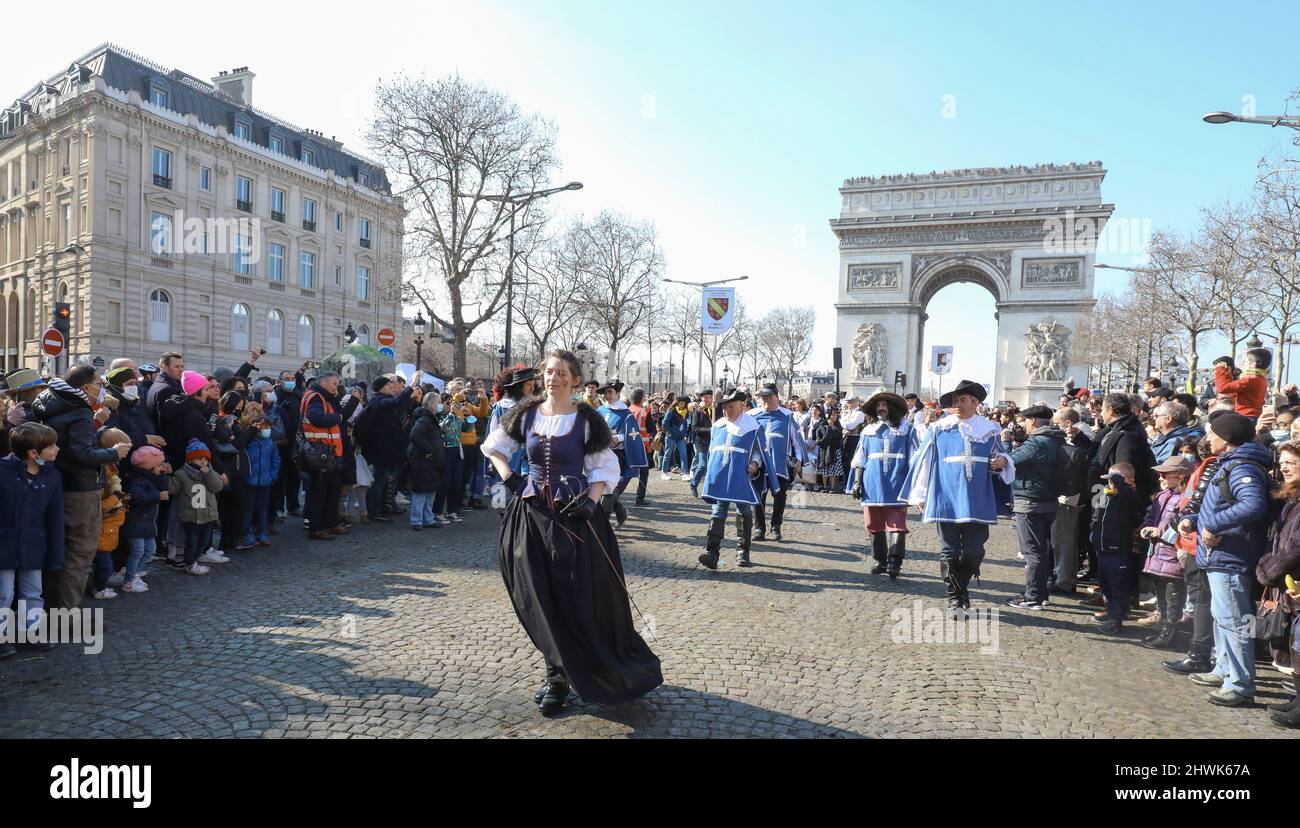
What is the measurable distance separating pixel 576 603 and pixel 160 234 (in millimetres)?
45074

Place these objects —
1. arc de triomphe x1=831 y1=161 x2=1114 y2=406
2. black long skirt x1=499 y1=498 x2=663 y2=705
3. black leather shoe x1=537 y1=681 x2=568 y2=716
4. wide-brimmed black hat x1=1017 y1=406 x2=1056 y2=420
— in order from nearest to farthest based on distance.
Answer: black long skirt x1=499 y1=498 x2=663 y2=705
black leather shoe x1=537 y1=681 x2=568 y2=716
wide-brimmed black hat x1=1017 y1=406 x2=1056 y2=420
arc de triomphe x1=831 y1=161 x2=1114 y2=406

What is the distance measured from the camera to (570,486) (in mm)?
4473

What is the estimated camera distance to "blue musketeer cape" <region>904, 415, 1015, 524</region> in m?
6.76

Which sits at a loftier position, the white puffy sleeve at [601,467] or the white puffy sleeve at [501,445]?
the white puffy sleeve at [501,445]

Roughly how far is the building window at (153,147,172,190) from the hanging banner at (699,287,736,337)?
3756 cm

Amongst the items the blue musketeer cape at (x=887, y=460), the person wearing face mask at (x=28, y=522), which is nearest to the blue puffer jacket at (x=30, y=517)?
the person wearing face mask at (x=28, y=522)

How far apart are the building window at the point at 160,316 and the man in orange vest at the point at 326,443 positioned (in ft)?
122

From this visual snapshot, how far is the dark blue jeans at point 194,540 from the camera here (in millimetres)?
7543

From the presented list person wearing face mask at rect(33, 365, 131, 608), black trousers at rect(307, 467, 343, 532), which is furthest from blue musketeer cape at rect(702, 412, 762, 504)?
person wearing face mask at rect(33, 365, 131, 608)

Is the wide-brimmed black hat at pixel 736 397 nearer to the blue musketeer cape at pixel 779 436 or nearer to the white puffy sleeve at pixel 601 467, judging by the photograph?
the blue musketeer cape at pixel 779 436

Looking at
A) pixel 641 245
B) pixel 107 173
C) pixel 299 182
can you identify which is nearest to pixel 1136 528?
pixel 641 245

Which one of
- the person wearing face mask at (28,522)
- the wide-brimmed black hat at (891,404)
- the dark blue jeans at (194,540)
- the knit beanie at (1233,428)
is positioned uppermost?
the wide-brimmed black hat at (891,404)

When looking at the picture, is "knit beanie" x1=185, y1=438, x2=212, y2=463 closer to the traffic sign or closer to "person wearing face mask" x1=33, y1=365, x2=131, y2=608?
"person wearing face mask" x1=33, y1=365, x2=131, y2=608

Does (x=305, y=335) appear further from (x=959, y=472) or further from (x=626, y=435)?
(x=959, y=472)
